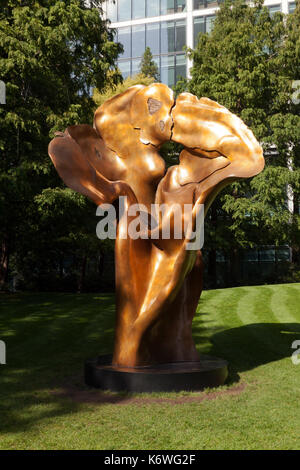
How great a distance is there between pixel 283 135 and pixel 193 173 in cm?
1656

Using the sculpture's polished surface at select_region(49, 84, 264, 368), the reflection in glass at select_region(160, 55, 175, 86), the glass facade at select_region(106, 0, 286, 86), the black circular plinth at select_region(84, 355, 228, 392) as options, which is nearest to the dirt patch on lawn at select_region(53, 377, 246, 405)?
the black circular plinth at select_region(84, 355, 228, 392)

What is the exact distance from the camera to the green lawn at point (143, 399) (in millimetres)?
5059

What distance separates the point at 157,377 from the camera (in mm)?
6574

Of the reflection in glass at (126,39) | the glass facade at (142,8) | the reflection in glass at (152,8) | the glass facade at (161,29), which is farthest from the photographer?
the reflection in glass at (126,39)

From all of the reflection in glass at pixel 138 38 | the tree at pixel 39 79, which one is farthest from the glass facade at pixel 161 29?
the tree at pixel 39 79

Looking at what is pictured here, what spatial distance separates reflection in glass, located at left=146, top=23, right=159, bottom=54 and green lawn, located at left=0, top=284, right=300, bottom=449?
1195 inches

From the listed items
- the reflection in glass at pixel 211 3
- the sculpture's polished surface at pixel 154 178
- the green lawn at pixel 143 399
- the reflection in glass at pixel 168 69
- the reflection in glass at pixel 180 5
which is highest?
the reflection in glass at pixel 180 5

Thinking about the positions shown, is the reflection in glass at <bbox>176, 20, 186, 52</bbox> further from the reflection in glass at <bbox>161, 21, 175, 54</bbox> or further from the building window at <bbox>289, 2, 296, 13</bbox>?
the building window at <bbox>289, 2, 296, 13</bbox>

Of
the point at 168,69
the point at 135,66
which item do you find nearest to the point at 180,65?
the point at 168,69

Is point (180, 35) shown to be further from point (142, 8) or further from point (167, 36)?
point (142, 8)

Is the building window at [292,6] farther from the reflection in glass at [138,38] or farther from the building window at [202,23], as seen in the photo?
the reflection in glass at [138,38]

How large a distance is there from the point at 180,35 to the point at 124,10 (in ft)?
17.1

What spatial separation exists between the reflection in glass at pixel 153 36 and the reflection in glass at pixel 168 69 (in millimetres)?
1144

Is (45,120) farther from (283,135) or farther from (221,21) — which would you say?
(221,21)
